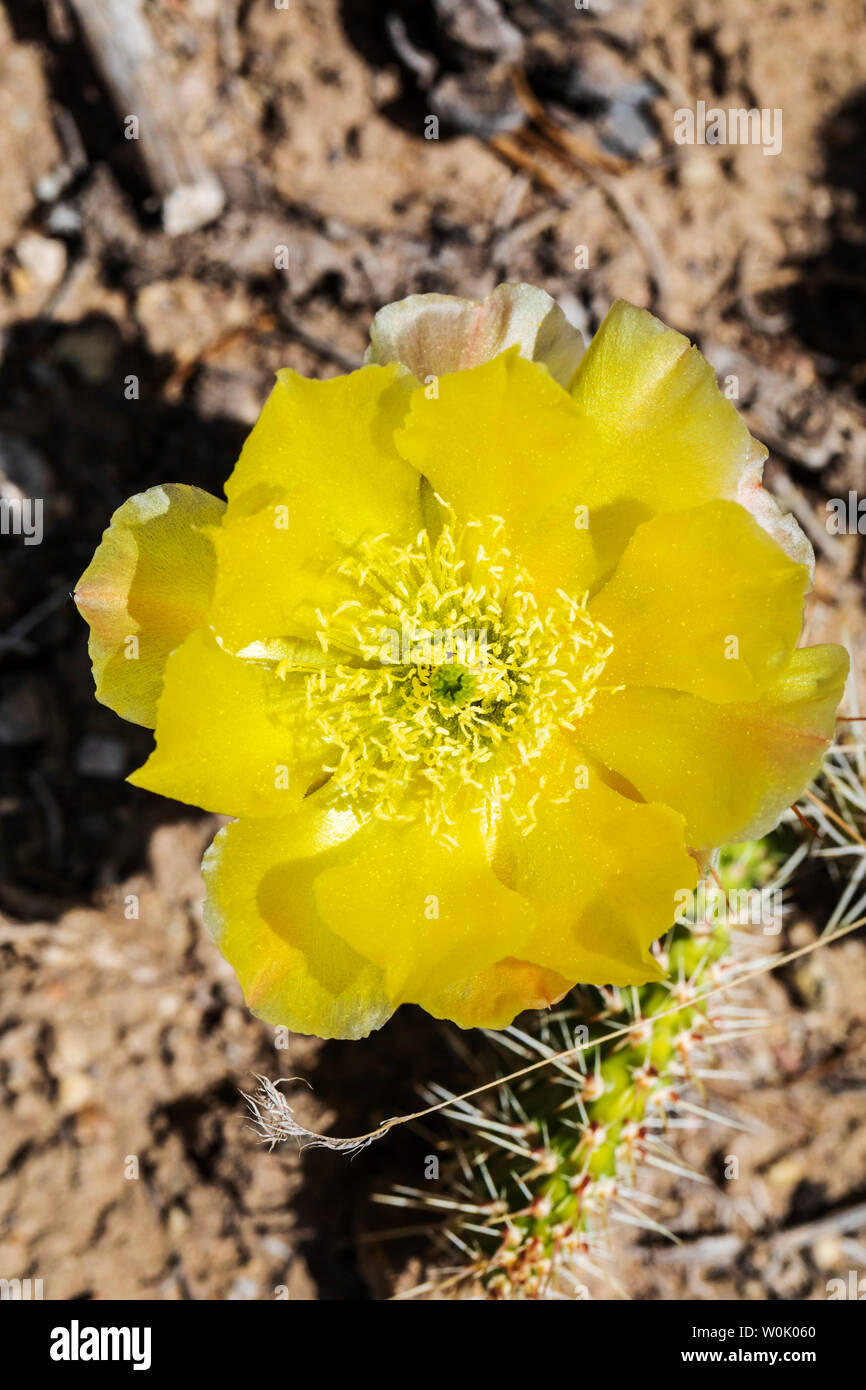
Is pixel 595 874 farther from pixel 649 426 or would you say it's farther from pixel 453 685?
pixel 649 426

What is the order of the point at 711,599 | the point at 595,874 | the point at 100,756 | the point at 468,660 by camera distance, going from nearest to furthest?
the point at 711,599 < the point at 595,874 < the point at 468,660 < the point at 100,756

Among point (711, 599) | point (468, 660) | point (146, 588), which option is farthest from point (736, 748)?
point (146, 588)

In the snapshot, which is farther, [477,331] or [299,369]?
[299,369]

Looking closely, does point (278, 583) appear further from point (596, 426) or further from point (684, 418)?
point (684, 418)

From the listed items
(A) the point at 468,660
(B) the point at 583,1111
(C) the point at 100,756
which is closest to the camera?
(A) the point at 468,660

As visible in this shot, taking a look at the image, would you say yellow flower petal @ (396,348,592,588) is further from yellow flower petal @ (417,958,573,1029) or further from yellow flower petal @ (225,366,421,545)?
yellow flower petal @ (417,958,573,1029)
